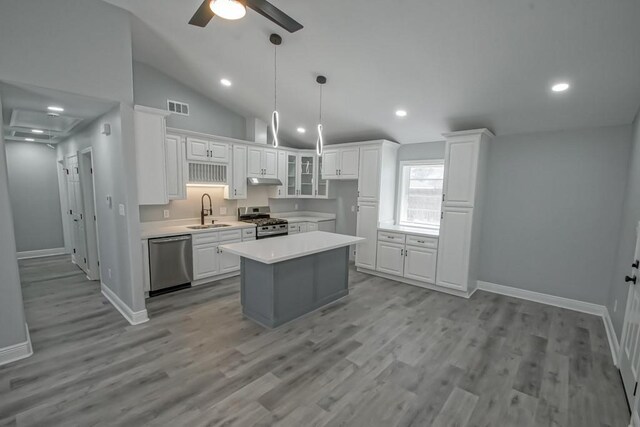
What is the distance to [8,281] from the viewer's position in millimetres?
2576

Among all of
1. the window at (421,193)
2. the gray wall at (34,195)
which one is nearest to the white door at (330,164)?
the window at (421,193)

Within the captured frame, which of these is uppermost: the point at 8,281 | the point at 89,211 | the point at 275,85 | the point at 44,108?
the point at 275,85

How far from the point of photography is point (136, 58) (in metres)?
4.29

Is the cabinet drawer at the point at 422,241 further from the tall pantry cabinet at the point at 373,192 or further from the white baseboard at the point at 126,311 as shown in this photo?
the white baseboard at the point at 126,311

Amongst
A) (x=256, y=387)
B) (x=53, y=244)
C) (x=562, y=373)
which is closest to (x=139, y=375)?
(x=256, y=387)

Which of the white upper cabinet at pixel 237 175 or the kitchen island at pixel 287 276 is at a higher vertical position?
the white upper cabinet at pixel 237 175

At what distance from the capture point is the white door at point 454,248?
4223mm

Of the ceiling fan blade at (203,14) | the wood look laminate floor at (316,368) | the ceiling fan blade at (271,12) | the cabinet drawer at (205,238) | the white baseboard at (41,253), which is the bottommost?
the wood look laminate floor at (316,368)

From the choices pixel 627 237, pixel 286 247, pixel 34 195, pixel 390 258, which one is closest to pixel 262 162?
pixel 286 247

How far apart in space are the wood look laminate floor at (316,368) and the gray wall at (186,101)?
9.98 ft

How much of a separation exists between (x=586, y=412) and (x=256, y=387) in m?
2.57

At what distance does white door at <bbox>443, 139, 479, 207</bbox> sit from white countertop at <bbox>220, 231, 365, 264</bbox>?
1.70 m

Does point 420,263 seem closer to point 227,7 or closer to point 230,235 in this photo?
point 230,235

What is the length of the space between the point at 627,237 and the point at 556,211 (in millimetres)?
985
